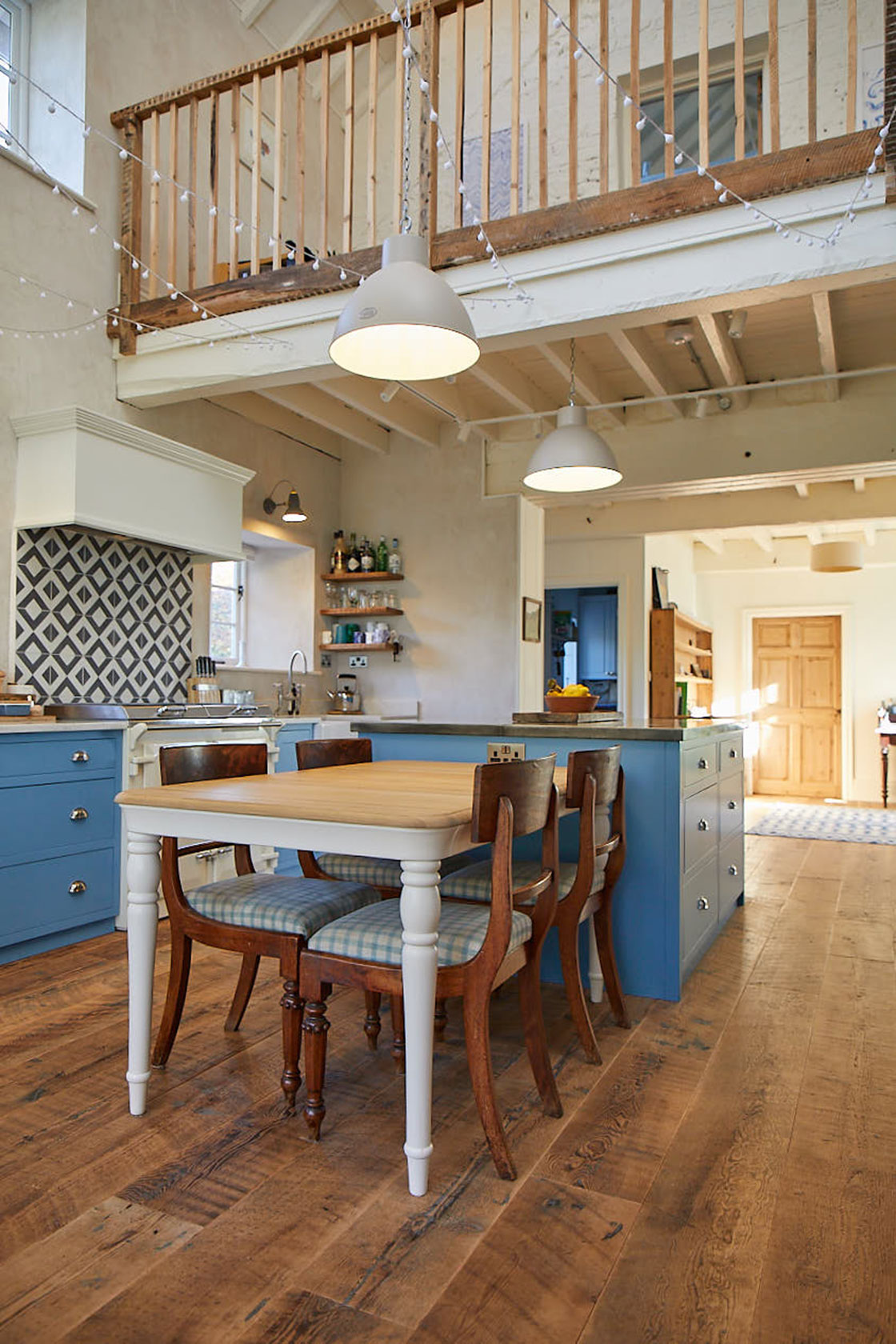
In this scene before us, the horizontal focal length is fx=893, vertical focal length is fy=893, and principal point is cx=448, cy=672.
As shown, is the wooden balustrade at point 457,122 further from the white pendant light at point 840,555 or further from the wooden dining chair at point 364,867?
the white pendant light at point 840,555

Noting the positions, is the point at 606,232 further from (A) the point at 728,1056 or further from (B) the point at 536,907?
(A) the point at 728,1056

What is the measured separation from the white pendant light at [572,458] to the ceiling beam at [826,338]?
1.02 meters

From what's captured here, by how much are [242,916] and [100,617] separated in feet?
8.85

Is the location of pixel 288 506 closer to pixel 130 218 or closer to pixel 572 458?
pixel 130 218

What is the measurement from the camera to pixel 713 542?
9.62 m

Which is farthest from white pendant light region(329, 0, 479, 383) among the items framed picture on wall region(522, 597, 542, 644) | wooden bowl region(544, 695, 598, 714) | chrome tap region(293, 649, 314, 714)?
framed picture on wall region(522, 597, 542, 644)

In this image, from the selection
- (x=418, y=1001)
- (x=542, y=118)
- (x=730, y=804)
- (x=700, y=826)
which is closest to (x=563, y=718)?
(x=700, y=826)

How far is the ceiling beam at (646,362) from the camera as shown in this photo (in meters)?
4.39

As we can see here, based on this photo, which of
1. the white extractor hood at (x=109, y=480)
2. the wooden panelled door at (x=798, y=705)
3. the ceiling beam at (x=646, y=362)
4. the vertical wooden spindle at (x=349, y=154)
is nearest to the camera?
the vertical wooden spindle at (x=349, y=154)

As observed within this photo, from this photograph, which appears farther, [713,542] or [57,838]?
[713,542]

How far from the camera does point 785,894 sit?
455cm

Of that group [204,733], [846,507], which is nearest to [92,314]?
[204,733]

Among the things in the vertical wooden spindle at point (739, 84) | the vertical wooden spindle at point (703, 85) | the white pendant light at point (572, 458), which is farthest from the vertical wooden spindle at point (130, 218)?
the vertical wooden spindle at point (739, 84)

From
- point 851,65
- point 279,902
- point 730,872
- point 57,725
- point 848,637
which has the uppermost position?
point 851,65
